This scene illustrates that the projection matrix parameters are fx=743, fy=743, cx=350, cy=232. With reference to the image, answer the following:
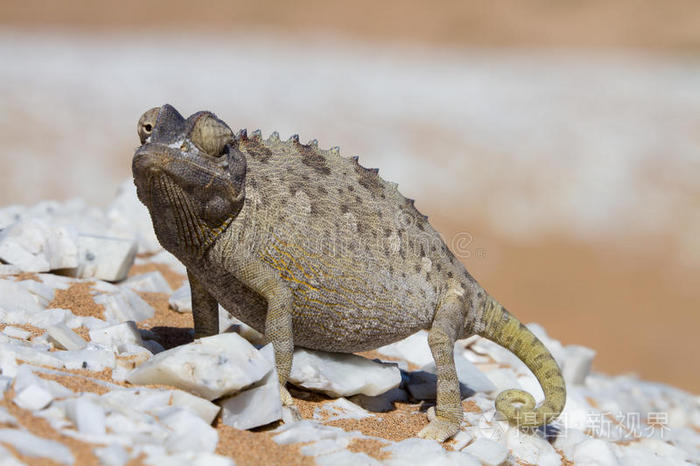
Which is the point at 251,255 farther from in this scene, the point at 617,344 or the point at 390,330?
the point at 617,344

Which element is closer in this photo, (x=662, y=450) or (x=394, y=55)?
(x=662, y=450)

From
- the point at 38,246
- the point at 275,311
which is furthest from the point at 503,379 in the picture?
the point at 38,246

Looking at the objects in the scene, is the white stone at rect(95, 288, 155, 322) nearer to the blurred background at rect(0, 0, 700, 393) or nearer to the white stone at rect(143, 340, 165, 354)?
the white stone at rect(143, 340, 165, 354)

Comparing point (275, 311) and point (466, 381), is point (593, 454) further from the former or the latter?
point (275, 311)

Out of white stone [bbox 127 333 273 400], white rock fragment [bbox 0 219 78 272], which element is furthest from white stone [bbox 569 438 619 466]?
white rock fragment [bbox 0 219 78 272]

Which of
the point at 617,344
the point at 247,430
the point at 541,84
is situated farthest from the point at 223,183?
the point at 541,84
